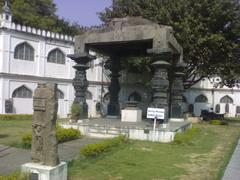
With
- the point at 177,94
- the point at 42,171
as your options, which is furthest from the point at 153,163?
the point at 177,94

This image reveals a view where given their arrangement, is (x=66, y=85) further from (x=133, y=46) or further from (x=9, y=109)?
(x=133, y=46)

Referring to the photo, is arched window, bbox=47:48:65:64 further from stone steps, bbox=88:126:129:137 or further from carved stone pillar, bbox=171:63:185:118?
stone steps, bbox=88:126:129:137

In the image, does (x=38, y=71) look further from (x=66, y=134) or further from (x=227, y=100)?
(x=227, y=100)

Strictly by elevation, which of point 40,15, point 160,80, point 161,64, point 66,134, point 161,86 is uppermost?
point 40,15

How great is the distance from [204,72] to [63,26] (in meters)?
23.1

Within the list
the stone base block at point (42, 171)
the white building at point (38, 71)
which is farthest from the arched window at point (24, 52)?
the stone base block at point (42, 171)

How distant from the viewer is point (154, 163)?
9805 mm

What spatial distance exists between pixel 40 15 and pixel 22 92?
15.8 meters

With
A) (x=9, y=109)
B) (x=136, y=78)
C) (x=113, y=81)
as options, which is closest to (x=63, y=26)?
(x=136, y=78)

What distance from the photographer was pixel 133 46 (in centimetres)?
1914

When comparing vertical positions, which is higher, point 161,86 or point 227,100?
point 161,86

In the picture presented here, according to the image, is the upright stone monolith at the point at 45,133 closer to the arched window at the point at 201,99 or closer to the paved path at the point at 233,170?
the paved path at the point at 233,170

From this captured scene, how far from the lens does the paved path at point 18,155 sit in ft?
27.7

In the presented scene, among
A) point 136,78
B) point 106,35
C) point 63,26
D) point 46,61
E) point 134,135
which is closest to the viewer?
point 134,135
